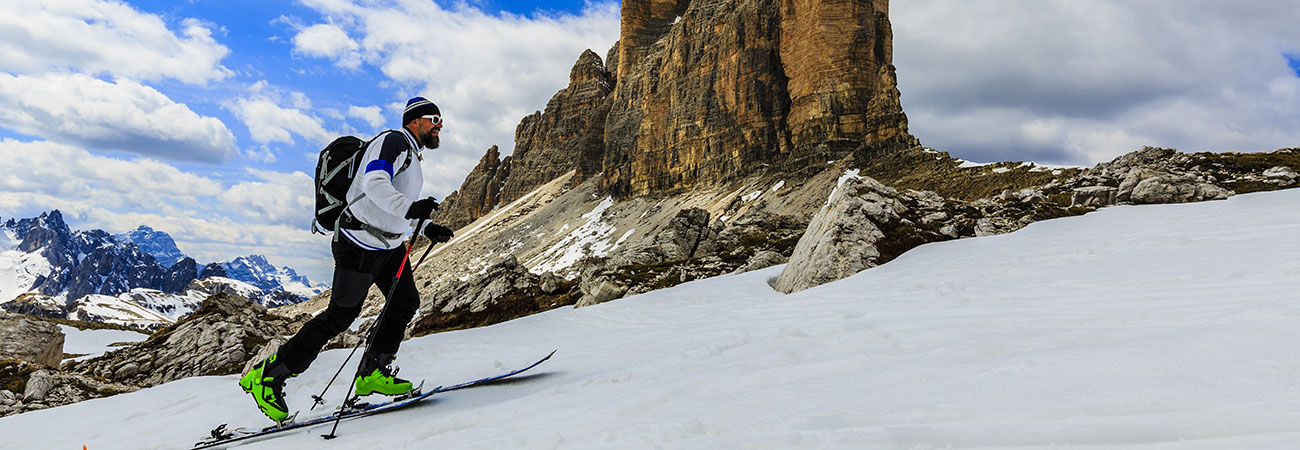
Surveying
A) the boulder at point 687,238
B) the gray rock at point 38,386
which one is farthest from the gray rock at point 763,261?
the gray rock at point 38,386

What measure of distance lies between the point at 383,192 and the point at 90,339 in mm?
51628

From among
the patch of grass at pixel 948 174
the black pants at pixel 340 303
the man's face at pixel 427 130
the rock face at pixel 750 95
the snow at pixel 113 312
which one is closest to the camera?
the black pants at pixel 340 303

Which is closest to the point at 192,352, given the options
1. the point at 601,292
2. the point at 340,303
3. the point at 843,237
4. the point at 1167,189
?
the point at 601,292

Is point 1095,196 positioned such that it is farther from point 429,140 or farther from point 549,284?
point 429,140

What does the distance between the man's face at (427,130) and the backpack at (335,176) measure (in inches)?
19.6

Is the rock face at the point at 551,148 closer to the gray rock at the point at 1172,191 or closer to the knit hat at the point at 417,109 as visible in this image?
the gray rock at the point at 1172,191

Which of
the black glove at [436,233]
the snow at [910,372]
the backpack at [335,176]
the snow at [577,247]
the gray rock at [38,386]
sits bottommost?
the gray rock at [38,386]

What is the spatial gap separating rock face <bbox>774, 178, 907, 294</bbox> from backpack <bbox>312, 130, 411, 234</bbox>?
9.57 m

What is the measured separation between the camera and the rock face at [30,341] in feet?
96.1

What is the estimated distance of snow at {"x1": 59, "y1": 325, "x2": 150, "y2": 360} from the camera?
38.4m

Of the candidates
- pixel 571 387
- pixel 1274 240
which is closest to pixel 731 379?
pixel 571 387

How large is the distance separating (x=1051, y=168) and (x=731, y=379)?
6352 centimetres

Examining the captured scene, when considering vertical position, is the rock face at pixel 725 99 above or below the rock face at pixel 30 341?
above

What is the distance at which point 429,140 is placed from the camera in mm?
6875
